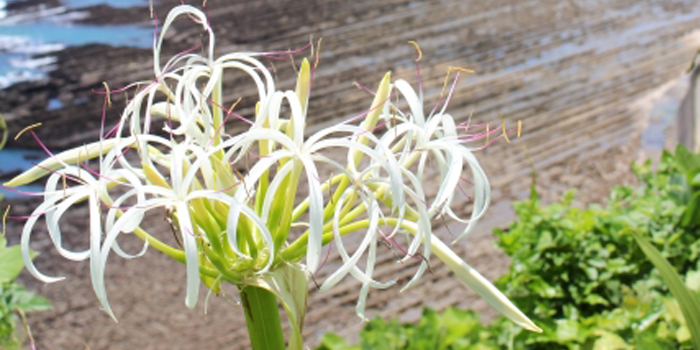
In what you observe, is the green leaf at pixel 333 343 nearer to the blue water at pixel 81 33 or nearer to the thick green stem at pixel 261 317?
the thick green stem at pixel 261 317

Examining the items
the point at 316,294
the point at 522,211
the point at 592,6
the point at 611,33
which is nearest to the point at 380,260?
the point at 316,294

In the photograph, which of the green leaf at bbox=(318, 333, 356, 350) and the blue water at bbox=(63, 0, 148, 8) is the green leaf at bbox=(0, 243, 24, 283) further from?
the blue water at bbox=(63, 0, 148, 8)

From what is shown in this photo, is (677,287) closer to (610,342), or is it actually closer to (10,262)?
(610,342)

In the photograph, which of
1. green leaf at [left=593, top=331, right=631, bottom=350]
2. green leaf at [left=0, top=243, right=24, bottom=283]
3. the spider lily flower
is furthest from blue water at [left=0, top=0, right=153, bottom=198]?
the spider lily flower

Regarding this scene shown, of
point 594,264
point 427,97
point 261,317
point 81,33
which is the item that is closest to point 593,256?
point 594,264

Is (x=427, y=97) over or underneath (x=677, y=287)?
underneath
